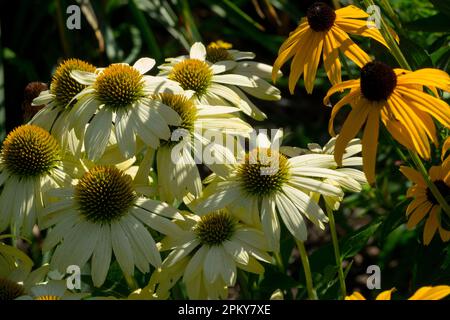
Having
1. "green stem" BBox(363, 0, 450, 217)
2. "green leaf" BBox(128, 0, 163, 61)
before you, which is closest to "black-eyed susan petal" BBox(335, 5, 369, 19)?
"green stem" BBox(363, 0, 450, 217)

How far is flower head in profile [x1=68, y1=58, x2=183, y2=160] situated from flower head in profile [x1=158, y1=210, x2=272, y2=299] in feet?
0.55

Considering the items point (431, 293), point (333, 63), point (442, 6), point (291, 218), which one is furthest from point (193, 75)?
point (431, 293)

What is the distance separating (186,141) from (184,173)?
0.24ft

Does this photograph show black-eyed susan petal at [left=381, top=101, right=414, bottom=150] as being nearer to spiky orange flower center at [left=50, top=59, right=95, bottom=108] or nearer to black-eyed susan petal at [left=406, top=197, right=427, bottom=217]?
black-eyed susan petal at [left=406, top=197, right=427, bottom=217]

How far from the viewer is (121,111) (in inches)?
53.1

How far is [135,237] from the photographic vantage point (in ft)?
4.09

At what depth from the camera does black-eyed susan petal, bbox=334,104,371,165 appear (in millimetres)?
1201

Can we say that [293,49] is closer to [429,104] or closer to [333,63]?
[333,63]

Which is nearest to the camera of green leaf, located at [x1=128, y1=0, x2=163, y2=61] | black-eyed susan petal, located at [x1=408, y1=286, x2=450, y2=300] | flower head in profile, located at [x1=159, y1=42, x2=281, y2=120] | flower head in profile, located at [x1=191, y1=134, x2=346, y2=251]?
black-eyed susan petal, located at [x1=408, y1=286, x2=450, y2=300]

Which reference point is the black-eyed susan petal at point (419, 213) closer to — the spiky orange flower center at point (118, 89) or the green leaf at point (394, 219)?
the green leaf at point (394, 219)

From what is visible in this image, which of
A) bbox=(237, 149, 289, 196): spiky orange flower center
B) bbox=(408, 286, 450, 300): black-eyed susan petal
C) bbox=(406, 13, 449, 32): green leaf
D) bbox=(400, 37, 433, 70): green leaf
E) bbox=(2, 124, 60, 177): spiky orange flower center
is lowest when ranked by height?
bbox=(408, 286, 450, 300): black-eyed susan petal

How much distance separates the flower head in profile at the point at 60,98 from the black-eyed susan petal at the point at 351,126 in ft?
1.72
